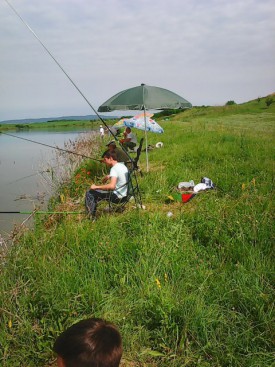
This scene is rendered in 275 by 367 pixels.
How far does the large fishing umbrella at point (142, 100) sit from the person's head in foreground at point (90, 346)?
18.5 ft

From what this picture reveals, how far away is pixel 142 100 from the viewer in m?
6.64

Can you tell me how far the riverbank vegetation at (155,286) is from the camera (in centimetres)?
244

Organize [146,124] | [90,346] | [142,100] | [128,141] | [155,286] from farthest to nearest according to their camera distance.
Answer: [128,141] < [146,124] < [142,100] < [155,286] < [90,346]

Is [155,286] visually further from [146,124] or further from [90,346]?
[146,124]

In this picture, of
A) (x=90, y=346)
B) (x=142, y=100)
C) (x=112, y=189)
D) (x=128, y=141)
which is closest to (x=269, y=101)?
(x=128, y=141)

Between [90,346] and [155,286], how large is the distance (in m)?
1.56

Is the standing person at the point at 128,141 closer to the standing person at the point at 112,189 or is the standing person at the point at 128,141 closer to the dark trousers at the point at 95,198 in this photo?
the standing person at the point at 112,189

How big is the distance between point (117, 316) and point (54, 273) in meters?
0.72

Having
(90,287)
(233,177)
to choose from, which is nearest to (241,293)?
(90,287)

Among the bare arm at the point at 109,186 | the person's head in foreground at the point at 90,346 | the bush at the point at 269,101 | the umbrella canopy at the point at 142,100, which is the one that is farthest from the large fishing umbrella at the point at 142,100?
the bush at the point at 269,101

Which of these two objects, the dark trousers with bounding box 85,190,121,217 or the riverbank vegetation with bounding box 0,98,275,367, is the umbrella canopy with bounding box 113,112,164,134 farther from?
the riverbank vegetation with bounding box 0,98,275,367

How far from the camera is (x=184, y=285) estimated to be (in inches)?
115

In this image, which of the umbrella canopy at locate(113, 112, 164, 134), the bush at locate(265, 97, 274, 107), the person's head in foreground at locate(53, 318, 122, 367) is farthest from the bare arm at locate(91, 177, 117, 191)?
the bush at locate(265, 97, 274, 107)

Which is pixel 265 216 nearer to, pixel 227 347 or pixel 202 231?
pixel 202 231
